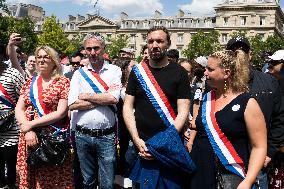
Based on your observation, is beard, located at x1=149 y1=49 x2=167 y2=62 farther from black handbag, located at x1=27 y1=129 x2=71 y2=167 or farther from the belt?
black handbag, located at x1=27 y1=129 x2=71 y2=167

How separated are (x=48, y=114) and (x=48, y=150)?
0.42 m

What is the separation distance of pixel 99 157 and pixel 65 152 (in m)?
0.43

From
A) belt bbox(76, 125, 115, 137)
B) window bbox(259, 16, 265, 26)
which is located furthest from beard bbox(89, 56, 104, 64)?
window bbox(259, 16, 265, 26)

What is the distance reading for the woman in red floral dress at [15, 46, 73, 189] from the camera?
5.07 metres

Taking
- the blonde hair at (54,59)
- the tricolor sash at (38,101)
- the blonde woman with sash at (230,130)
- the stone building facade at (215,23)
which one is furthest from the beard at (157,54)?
the stone building facade at (215,23)

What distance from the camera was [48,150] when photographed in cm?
495

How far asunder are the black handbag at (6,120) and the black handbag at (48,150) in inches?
39.0

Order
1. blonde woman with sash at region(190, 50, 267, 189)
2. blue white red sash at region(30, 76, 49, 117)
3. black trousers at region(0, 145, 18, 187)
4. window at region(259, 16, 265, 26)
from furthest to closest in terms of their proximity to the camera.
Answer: window at region(259, 16, 265, 26) < black trousers at region(0, 145, 18, 187) < blue white red sash at region(30, 76, 49, 117) < blonde woman with sash at region(190, 50, 267, 189)

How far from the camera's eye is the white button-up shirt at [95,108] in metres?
5.15

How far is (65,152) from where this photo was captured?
5.09 metres

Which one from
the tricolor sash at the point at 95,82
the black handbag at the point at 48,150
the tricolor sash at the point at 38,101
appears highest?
the tricolor sash at the point at 95,82

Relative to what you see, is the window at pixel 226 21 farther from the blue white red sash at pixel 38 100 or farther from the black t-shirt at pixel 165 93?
the black t-shirt at pixel 165 93

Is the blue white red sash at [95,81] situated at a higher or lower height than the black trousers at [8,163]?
higher

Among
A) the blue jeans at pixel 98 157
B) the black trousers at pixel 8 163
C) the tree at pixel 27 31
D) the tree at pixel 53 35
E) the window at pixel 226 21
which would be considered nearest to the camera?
the blue jeans at pixel 98 157
